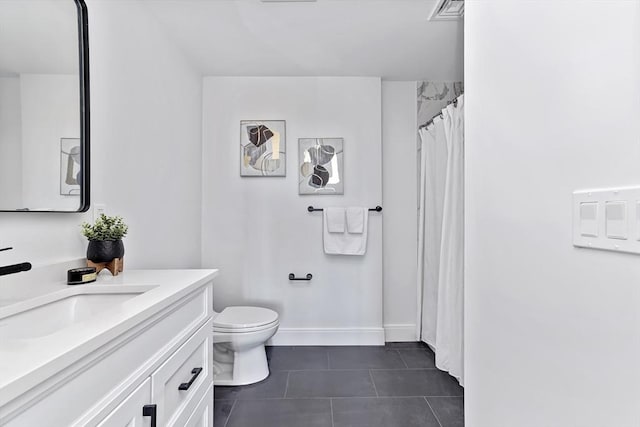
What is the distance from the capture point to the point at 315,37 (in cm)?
218

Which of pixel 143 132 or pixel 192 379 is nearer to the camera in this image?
pixel 192 379

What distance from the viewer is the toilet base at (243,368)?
7.04ft

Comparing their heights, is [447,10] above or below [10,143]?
above

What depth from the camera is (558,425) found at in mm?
707

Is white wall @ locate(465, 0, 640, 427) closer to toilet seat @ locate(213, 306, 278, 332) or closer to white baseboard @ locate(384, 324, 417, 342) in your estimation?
toilet seat @ locate(213, 306, 278, 332)

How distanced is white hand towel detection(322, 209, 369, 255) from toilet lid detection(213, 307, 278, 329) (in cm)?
72

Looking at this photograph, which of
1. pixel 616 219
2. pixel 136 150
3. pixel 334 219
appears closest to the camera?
pixel 616 219

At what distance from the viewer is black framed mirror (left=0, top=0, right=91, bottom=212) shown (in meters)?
1.04

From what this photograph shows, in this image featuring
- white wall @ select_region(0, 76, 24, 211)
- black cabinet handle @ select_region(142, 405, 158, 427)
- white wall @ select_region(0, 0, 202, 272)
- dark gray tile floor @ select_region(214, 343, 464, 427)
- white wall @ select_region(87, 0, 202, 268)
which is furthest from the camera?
dark gray tile floor @ select_region(214, 343, 464, 427)

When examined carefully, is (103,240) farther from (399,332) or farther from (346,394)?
(399,332)

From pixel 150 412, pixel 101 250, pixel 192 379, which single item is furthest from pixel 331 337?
pixel 150 412

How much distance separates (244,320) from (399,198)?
1.62m

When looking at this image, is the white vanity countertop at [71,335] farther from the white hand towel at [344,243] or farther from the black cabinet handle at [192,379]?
the white hand towel at [344,243]

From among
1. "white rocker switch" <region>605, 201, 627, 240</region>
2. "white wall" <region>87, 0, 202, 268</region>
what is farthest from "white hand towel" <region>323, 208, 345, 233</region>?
"white rocker switch" <region>605, 201, 627, 240</region>
